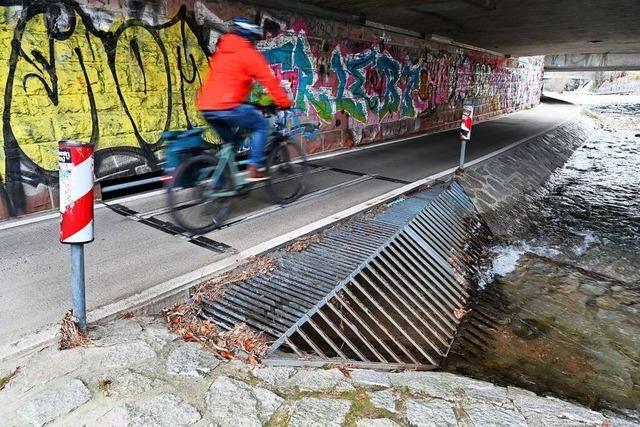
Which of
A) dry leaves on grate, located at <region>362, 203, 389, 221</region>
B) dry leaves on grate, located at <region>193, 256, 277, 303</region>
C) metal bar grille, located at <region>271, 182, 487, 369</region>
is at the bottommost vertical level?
metal bar grille, located at <region>271, 182, 487, 369</region>

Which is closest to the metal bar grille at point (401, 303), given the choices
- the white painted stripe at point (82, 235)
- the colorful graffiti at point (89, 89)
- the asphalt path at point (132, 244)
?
the asphalt path at point (132, 244)

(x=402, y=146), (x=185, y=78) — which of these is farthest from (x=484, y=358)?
(x=402, y=146)

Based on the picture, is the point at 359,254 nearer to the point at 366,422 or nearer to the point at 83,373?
the point at 366,422

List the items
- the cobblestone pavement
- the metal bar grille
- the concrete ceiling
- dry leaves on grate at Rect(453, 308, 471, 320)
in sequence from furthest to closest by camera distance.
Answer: the concrete ceiling
dry leaves on grate at Rect(453, 308, 471, 320)
the metal bar grille
the cobblestone pavement

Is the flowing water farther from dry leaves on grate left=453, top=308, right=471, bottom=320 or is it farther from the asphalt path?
the asphalt path

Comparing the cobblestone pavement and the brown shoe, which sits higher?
the brown shoe

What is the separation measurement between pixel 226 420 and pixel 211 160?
11.2ft

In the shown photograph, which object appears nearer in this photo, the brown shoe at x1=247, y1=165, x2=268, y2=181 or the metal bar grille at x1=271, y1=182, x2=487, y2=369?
the metal bar grille at x1=271, y1=182, x2=487, y2=369

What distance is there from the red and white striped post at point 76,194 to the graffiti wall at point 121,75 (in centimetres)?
324

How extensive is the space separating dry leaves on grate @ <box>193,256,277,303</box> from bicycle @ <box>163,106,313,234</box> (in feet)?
3.39

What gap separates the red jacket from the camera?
4836 mm

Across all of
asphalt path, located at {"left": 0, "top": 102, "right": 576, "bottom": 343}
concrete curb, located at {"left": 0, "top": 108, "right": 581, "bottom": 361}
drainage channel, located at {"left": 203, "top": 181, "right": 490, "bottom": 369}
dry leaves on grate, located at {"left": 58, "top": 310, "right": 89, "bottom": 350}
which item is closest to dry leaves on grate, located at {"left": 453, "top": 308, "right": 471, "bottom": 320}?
drainage channel, located at {"left": 203, "top": 181, "right": 490, "bottom": 369}

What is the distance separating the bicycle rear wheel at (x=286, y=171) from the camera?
5.99m

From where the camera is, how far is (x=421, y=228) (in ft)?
20.4
